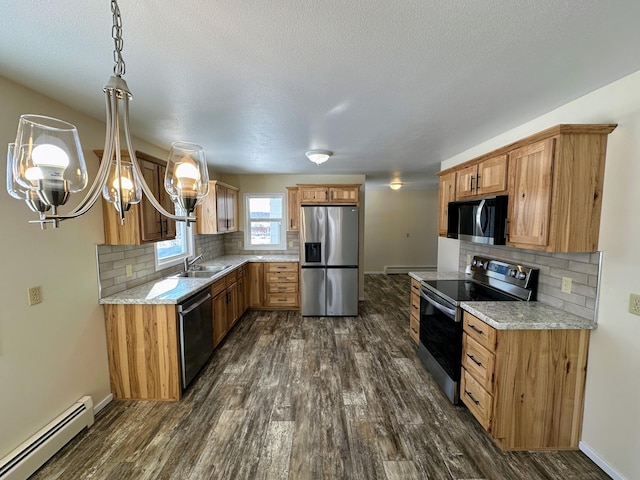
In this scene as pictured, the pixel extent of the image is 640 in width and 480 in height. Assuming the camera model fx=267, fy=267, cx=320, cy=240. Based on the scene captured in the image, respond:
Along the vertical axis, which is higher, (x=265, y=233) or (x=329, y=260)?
(x=265, y=233)

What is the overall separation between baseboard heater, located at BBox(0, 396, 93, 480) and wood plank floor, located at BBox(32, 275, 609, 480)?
0.20ft

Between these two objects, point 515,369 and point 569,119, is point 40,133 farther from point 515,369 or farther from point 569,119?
point 569,119

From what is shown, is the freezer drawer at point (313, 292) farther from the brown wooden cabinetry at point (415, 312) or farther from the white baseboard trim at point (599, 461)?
the white baseboard trim at point (599, 461)

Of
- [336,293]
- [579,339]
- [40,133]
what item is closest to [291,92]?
[40,133]

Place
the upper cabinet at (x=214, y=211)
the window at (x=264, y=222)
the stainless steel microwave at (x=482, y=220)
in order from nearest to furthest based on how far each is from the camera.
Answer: the stainless steel microwave at (x=482, y=220) < the upper cabinet at (x=214, y=211) < the window at (x=264, y=222)

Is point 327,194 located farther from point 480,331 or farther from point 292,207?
point 480,331

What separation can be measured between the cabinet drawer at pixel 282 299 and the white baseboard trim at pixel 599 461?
358 cm

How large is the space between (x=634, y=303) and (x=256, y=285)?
4.23m

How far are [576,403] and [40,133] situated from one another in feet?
10.6

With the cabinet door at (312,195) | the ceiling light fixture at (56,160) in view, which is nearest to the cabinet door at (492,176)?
the cabinet door at (312,195)

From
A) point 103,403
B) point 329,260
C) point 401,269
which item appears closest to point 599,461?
point 329,260

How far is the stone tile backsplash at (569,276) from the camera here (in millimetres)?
1802

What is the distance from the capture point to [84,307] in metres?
2.13

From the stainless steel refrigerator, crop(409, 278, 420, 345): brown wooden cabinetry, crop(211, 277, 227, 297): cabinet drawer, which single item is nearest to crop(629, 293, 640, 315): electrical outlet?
crop(409, 278, 420, 345): brown wooden cabinetry
